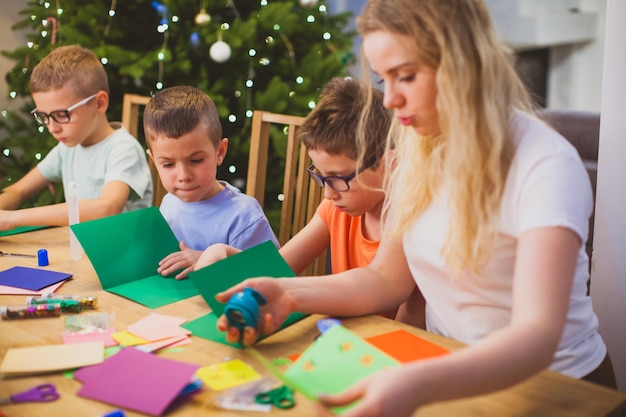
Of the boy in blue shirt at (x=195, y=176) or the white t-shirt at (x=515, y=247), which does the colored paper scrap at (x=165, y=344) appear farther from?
the boy in blue shirt at (x=195, y=176)

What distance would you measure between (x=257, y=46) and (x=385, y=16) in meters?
2.12

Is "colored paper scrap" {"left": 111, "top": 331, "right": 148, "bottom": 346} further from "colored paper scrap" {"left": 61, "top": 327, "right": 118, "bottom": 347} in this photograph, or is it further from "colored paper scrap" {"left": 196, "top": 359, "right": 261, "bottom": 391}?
"colored paper scrap" {"left": 196, "top": 359, "right": 261, "bottom": 391}

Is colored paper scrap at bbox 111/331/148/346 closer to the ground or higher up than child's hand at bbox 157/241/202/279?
closer to the ground

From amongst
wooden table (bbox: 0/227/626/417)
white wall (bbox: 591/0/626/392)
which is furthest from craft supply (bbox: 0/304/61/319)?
white wall (bbox: 591/0/626/392)

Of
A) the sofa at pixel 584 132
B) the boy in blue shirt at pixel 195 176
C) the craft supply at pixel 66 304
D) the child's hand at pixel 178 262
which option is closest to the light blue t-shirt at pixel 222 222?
the boy in blue shirt at pixel 195 176

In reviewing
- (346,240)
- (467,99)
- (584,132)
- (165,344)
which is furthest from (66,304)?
(584,132)

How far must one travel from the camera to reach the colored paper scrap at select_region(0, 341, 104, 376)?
2.98ft

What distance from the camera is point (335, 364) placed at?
760 millimetres

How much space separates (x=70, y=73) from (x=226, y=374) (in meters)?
1.35

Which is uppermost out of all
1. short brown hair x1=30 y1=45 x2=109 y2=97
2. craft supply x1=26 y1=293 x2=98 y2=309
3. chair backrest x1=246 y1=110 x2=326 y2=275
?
short brown hair x1=30 y1=45 x2=109 y2=97

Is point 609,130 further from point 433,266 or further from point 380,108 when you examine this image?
point 433,266

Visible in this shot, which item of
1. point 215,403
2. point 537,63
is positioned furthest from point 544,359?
point 537,63

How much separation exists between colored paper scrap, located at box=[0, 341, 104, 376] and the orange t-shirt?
62cm

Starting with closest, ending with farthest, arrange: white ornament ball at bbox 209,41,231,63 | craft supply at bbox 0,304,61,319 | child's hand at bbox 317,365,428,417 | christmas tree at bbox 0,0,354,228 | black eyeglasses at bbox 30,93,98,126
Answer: child's hand at bbox 317,365,428,417 < craft supply at bbox 0,304,61,319 < black eyeglasses at bbox 30,93,98,126 < white ornament ball at bbox 209,41,231,63 < christmas tree at bbox 0,0,354,228
